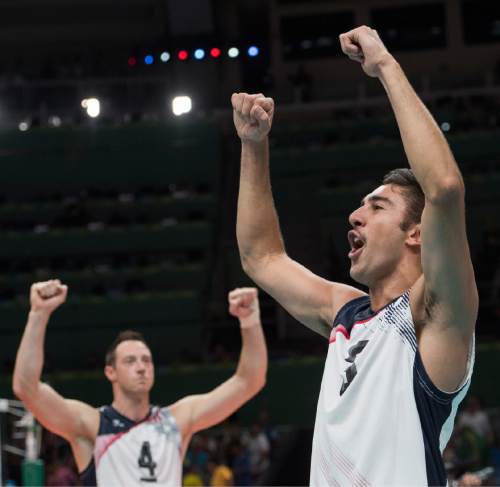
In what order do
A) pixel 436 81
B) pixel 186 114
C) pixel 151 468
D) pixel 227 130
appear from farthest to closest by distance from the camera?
pixel 436 81, pixel 227 130, pixel 186 114, pixel 151 468

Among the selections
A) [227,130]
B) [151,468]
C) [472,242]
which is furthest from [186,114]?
[151,468]

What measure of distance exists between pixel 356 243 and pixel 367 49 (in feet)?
2.29

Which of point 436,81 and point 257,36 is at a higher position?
point 257,36

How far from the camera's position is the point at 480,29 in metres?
30.6

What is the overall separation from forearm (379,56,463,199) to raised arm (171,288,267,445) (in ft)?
12.1

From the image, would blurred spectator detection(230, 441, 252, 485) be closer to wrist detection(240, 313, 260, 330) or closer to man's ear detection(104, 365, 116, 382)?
man's ear detection(104, 365, 116, 382)

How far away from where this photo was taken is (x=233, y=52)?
30688 mm

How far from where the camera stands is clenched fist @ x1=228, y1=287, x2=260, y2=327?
22.6 ft

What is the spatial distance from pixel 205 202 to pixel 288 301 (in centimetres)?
2032

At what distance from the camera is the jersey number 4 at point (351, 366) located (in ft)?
11.2

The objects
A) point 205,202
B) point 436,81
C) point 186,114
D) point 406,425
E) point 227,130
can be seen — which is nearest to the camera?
point 406,425

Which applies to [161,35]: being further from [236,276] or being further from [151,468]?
[151,468]

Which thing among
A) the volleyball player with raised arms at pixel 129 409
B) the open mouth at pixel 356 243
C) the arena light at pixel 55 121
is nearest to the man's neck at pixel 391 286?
the open mouth at pixel 356 243

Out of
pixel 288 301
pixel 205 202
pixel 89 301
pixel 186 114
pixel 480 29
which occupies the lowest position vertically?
pixel 288 301
